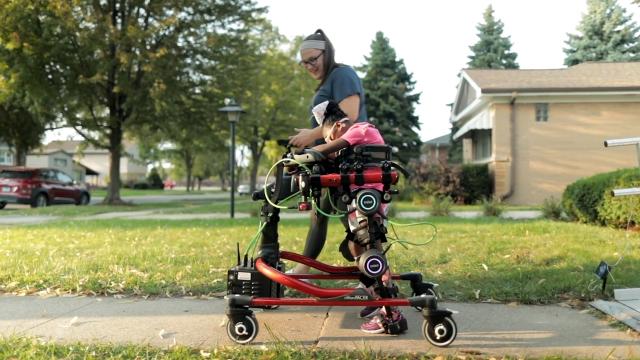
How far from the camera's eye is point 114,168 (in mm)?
21359

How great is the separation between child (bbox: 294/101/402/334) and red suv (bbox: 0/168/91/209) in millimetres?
18804

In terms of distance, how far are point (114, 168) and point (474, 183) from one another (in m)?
14.0

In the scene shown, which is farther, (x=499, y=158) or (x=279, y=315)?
(x=499, y=158)

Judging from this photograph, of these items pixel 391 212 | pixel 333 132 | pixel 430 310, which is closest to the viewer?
pixel 430 310

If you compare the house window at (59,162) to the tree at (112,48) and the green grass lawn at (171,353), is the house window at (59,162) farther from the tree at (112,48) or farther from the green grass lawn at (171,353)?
the green grass lawn at (171,353)

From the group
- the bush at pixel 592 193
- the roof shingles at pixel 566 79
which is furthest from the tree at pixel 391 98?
the bush at pixel 592 193

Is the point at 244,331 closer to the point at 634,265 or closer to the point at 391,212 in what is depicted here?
the point at 634,265

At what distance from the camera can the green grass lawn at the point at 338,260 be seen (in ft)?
15.0

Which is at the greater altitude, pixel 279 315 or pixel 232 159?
pixel 232 159

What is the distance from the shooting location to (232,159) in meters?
13.6

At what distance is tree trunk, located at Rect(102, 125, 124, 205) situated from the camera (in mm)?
20547

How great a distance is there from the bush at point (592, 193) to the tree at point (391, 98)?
23564mm

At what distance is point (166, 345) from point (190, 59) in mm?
18121

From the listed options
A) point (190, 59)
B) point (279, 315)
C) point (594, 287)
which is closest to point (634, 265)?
point (594, 287)
